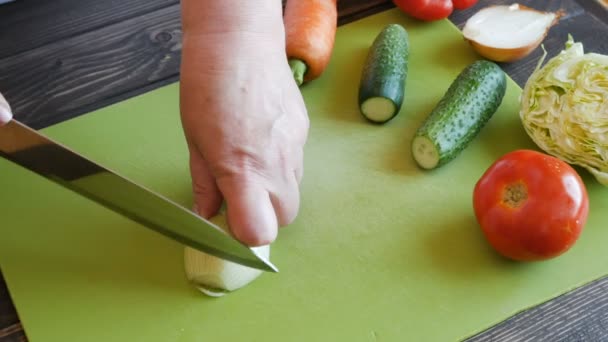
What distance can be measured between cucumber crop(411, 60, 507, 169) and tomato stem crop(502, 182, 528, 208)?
18cm

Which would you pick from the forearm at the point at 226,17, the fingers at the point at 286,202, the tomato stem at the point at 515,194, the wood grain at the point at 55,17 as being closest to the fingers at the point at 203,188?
the fingers at the point at 286,202

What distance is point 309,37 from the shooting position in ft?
4.85

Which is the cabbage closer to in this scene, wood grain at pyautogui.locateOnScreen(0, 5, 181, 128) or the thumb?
the thumb

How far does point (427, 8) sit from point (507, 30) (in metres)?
0.20

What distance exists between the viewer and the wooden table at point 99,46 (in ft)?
4.90

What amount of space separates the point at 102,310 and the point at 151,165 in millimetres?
344

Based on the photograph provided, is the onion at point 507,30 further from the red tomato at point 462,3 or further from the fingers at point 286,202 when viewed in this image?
the fingers at point 286,202

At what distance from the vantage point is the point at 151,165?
1380mm

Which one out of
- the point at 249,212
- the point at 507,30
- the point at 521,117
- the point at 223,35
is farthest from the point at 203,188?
the point at 507,30

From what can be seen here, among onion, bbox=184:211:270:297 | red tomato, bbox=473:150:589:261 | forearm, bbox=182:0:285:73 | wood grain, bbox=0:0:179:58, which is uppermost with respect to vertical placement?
forearm, bbox=182:0:285:73

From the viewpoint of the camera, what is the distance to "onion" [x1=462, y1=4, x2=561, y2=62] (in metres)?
1.52

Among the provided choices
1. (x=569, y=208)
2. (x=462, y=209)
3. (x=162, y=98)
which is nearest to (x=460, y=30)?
(x=462, y=209)

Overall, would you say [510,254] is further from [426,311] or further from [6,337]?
[6,337]

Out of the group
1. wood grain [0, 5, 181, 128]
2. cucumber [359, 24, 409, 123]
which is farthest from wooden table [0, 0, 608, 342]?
cucumber [359, 24, 409, 123]
